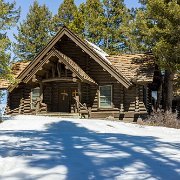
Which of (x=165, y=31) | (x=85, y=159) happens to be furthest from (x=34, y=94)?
(x=85, y=159)

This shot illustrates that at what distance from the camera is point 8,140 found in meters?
11.6

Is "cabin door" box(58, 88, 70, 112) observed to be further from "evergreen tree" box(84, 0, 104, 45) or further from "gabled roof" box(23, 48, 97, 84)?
"evergreen tree" box(84, 0, 104, 45)

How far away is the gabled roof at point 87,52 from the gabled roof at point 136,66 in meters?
0.90

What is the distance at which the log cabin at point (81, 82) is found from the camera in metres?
25.2

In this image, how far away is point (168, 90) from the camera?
2686 cm

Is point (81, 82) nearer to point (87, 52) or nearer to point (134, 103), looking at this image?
point (87, 52)

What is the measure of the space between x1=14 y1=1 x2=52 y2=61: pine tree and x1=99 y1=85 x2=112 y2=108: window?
22580 mm

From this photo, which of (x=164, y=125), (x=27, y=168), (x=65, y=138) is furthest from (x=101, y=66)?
(x=27, y=168)

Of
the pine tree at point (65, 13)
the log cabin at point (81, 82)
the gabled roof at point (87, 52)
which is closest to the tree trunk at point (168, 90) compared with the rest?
the log cabin at point (81, 82)

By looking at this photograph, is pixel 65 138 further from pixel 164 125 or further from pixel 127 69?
pixel 127 69

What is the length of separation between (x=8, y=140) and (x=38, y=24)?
126 ft

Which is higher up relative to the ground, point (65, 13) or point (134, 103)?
point (65, 13)

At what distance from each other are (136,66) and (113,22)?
1621cm

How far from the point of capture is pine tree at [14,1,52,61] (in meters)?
47.4
